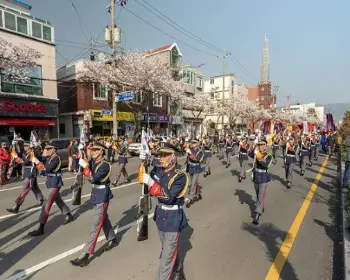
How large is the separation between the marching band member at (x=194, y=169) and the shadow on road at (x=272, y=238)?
2039 mm

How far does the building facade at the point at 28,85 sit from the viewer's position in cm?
1812

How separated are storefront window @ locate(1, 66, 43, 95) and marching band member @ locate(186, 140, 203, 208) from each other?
13.9m

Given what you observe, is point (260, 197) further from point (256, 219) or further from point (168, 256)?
point (168, 256)

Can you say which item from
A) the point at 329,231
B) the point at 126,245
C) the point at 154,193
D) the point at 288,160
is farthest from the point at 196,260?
the point at 288,160

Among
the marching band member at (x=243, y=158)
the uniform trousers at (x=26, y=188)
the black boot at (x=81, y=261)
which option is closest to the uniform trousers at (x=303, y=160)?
the marching band member at (x=243, y=158)

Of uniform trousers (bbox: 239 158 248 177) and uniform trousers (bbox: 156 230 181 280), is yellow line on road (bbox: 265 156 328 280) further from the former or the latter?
uniform trousers (bbox: 239 158 248 177)

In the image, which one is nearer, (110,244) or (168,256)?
(168,256)

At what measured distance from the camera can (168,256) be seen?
347 cm

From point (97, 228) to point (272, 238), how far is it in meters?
3.57

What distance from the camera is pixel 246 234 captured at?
5582 millimetres

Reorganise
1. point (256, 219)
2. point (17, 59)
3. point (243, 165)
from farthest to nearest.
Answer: point (17, 59) < point (243, 165) < point (256, 219)

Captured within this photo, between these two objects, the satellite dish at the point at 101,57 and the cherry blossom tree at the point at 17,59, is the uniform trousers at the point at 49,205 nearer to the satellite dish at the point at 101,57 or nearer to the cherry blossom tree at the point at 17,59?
the cherry blossom tree at the point at 17,59

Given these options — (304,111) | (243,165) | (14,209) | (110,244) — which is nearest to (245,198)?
(243,165)

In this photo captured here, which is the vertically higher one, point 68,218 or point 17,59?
point 17,59
